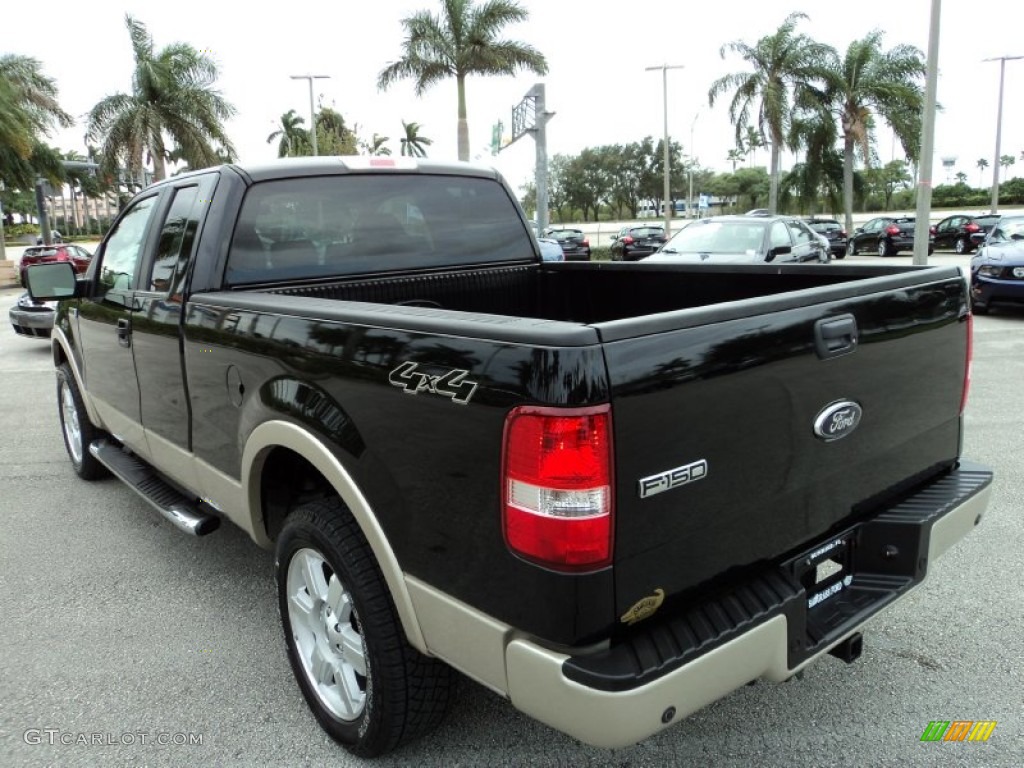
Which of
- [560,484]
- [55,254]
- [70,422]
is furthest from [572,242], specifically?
[560,484]

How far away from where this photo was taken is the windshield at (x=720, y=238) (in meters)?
13.2

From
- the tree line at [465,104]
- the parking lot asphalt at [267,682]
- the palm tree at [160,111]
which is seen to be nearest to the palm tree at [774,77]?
the tree line at [465,104]

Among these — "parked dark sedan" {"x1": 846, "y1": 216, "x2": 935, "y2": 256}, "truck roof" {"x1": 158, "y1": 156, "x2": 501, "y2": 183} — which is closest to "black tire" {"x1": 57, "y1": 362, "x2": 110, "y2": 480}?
"truck roof" {"x1": 158, "y1": 156, "x2": 501, "y2": 183}

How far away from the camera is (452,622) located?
2.06m

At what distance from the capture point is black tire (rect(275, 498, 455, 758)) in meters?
2.32

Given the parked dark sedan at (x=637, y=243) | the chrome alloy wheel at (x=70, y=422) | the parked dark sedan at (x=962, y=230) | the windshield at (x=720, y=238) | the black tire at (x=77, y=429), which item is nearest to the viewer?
the black tire at (x=77, y=429)

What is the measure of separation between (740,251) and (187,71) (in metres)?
25.0

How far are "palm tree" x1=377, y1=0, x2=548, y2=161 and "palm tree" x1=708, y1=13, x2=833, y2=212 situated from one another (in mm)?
9283

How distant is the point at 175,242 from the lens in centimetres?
357

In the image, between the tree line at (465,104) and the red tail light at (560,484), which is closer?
the red tail light at (560,484)

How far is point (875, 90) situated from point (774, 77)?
3.94 m

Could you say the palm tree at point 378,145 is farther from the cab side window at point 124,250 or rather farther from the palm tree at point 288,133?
the cab side window at point 124,250

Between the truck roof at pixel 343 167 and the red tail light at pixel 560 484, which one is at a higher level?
the truck roof at pixel 343 167

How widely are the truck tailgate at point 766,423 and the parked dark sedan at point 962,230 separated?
31357mm
